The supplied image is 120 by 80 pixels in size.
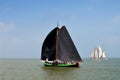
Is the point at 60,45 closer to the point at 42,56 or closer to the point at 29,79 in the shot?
the point at 42,56

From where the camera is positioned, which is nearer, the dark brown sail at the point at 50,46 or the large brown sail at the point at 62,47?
the large brown sail at the point at 62,47

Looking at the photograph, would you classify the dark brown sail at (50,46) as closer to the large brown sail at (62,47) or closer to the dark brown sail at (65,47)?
the large brown sail at (62,47)

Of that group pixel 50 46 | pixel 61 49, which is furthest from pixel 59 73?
pixel 50 46

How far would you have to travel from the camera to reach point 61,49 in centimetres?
6456

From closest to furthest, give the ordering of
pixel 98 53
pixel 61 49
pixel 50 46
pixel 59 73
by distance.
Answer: pixel 59 73 < pixel 61 49 < pixel 50 46 < pixel 98 53

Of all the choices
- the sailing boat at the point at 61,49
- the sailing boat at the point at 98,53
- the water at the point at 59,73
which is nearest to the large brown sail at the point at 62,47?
the sailing boat at the point at 61,49

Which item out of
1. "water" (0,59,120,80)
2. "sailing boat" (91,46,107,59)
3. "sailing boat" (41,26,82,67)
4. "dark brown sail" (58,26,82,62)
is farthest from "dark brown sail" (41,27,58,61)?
"sailing boat" (91,46,107,59)

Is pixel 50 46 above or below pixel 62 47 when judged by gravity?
above

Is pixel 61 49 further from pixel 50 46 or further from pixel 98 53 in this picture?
pixel 98 53

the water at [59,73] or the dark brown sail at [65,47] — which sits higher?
the dark brown sail at [65,47]

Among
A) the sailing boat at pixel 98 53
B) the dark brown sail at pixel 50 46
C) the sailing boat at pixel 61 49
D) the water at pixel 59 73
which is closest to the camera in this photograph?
the water at pixel 59 73

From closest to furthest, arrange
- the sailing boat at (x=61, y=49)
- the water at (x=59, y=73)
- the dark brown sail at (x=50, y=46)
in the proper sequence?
the water at (x=59, y=73) → the sailing boat at (x=61, y=49) → the dark brown sail at (x=50, y=46)

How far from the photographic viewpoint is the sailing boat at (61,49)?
6456 centimetres

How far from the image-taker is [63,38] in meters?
64.9
